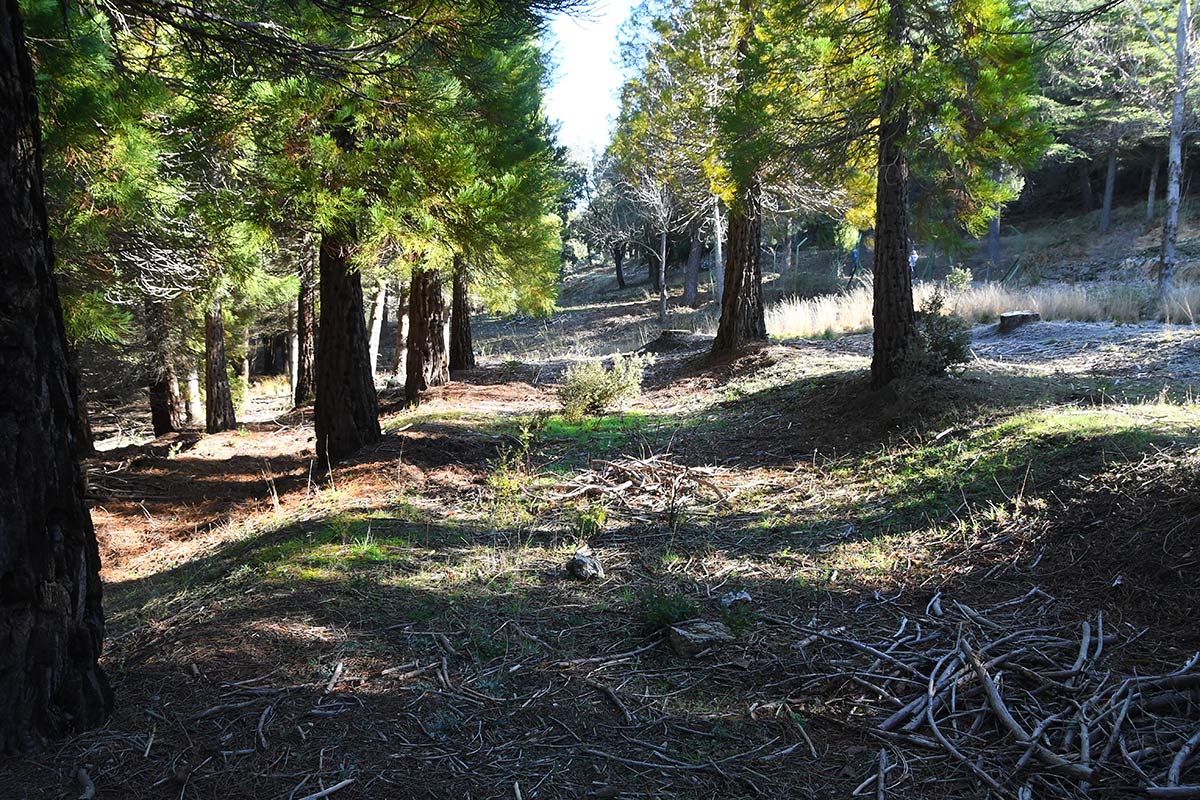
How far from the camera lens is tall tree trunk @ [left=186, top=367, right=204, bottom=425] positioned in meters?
15.9

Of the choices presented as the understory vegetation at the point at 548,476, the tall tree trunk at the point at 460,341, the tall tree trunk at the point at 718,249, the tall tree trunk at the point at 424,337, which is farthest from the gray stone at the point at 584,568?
the tall tree trunk at the point at 460,341

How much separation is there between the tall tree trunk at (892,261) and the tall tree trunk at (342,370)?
16.6 ft

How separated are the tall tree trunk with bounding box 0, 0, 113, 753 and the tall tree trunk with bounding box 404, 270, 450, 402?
8.63 metres

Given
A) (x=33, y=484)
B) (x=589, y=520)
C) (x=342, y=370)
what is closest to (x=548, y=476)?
(x=589, y=520)

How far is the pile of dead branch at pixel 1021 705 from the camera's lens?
2.20 metres

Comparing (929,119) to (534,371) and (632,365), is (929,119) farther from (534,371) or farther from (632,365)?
(534,371)

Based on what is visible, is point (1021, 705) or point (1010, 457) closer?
point (1021, 705)

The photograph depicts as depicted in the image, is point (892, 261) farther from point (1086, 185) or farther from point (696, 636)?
point (1086, 185)

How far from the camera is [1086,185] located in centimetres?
3506

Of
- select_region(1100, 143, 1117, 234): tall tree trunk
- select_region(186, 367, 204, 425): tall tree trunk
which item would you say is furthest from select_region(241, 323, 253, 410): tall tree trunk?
select_region(1100, 143, 1117, 234): tall tree trunk

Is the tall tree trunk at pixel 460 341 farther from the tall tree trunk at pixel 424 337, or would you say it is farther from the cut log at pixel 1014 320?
the cut log at pixel 1014 320

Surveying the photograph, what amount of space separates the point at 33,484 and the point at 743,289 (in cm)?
1067

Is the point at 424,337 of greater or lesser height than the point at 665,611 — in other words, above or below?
above

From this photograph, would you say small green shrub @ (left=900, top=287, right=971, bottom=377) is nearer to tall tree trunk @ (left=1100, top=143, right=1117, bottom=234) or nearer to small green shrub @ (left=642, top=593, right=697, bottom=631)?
small green shrub @ (left=642, top=593, right=697, bottom=631)
